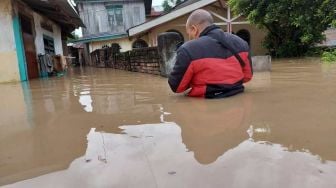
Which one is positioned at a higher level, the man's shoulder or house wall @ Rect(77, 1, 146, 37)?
house wall @ Rect(77, 1, 146, 37)

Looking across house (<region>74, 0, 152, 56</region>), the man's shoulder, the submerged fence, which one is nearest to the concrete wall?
the submerged fence

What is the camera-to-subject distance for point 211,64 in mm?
3664

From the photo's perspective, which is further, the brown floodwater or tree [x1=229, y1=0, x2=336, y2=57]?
tree [x1=229, y1=0, x2=336, y2=57]

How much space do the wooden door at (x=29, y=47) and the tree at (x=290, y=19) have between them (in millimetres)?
9155

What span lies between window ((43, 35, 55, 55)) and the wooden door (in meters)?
2.42

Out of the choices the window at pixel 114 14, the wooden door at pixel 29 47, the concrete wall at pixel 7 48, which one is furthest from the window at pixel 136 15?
the concrete wall at pixel 7 48

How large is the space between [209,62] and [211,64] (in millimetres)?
33

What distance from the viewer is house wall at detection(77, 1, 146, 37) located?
79.2ft

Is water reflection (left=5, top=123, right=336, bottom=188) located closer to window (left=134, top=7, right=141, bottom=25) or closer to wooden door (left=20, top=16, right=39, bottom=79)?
wooden door (left=20, top=16, right=39, bottom=79)

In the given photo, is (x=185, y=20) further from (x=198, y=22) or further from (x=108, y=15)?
(x=198, y=22)

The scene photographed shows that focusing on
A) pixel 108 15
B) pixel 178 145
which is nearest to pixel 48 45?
pixel 108 15

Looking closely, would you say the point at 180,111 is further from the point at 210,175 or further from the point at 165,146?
the point at 210,175

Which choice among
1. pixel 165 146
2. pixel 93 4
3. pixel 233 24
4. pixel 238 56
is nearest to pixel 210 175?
pixel 165 146

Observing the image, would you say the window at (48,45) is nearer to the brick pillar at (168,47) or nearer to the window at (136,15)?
the brick pillar at (168,47)
